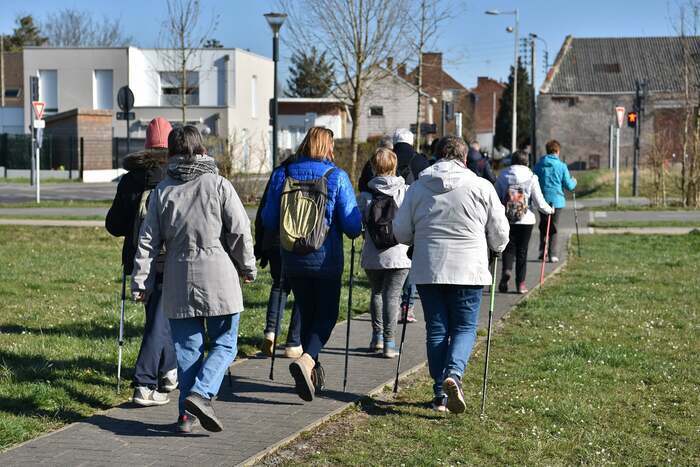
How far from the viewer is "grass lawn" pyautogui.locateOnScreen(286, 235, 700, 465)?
5.92m

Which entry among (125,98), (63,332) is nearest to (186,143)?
(63,332)

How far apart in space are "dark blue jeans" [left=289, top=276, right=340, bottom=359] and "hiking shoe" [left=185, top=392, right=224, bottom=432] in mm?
1221

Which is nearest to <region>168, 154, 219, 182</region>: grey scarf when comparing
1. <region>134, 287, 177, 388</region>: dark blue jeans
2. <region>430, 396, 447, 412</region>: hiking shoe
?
<region>134, 287, 177, 388</region>: dark blue jeans

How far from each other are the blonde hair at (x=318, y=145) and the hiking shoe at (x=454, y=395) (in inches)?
69.1

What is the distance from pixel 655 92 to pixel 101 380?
6416 cm

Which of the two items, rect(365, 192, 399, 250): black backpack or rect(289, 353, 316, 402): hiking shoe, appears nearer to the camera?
rect(289, 353, 316, 402): hiking shoe

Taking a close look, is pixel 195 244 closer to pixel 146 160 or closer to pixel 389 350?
pixel 146 160

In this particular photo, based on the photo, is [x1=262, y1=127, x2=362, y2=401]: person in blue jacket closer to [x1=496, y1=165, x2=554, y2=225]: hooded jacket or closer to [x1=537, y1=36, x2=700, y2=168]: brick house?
[x1=496, y1=165, x2=554, y2=225]: hooded jacket

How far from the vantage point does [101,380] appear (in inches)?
301

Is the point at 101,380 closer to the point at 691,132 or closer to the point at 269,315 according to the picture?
the point at 269,315

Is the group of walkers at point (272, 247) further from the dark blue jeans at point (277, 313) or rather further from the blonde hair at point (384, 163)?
the blonde hair at point (384, 163)

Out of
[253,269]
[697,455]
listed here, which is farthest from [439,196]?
[697,455]

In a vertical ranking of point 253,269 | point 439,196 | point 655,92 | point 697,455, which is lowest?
point 697,455

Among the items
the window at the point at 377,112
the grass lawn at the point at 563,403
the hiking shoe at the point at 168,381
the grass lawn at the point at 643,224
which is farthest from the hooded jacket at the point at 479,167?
the window at the point at 377,112
